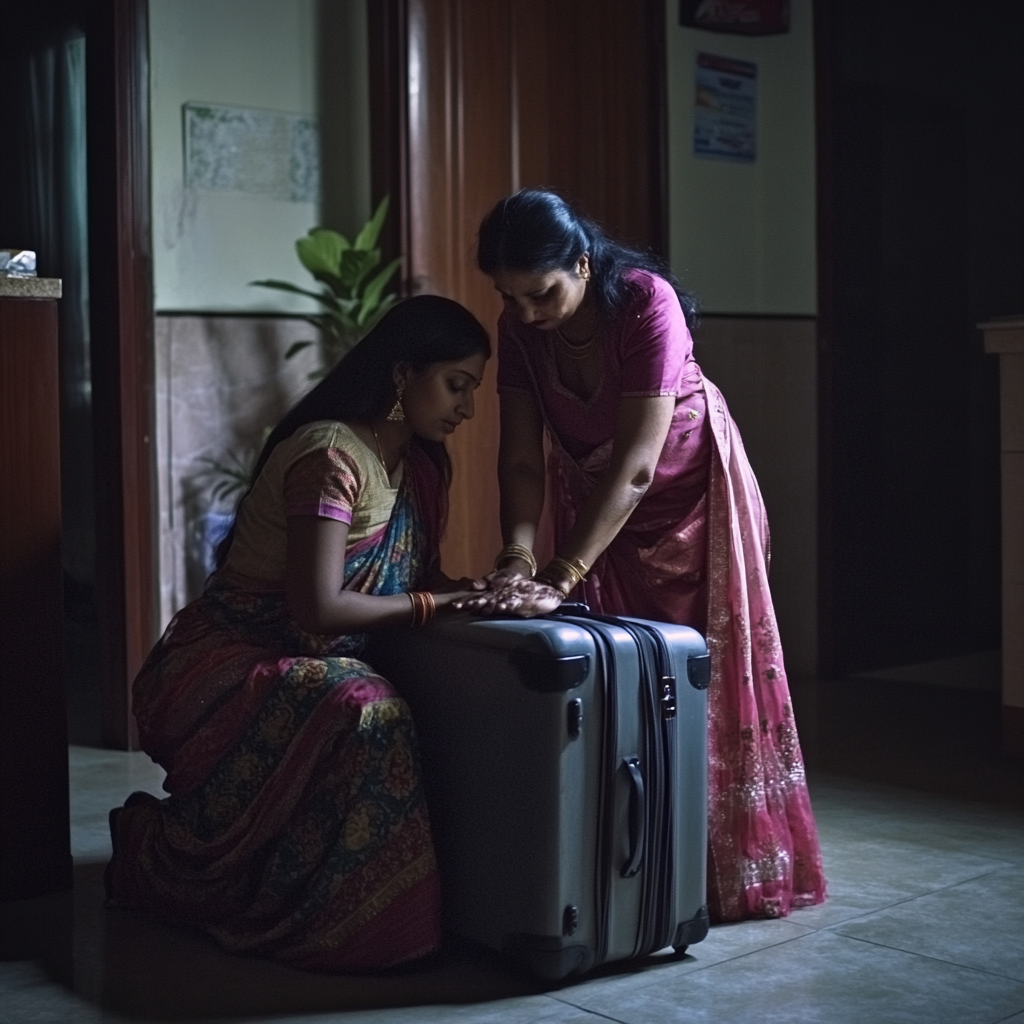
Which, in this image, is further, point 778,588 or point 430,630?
point 778,588

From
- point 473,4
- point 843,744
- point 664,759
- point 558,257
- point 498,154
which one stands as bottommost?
point 843,744

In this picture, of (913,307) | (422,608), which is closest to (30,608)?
(422,608)

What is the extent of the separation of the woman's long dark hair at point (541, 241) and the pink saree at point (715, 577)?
8 centimetres

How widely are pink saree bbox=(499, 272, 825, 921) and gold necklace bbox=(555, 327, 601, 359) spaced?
42 millimetres

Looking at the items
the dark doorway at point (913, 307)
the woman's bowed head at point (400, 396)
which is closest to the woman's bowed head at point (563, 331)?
the woman's bowed head at point (400, 396)

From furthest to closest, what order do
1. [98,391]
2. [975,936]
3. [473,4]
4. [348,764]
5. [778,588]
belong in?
[778,588], [473,4], [98,391], [975,936], [348,764]

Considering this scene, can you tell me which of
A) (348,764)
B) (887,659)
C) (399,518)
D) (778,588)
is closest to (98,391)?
(399,518)

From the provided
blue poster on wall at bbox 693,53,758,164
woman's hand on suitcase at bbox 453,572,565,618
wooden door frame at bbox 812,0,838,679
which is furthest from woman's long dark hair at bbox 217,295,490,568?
wooden door frame at bbox 812,0,838,679

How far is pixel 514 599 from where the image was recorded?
258cm

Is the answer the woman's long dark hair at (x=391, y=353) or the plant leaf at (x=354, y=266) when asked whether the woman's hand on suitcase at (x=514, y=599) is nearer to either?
the woman's long dark hair at (x=391, y=353)

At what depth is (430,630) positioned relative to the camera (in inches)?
103

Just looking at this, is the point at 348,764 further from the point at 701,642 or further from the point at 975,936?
the point at 975,936

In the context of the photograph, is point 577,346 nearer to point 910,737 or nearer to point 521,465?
point 521,465

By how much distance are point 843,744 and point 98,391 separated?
2.27m
